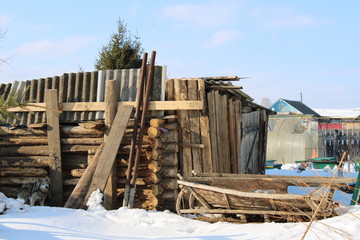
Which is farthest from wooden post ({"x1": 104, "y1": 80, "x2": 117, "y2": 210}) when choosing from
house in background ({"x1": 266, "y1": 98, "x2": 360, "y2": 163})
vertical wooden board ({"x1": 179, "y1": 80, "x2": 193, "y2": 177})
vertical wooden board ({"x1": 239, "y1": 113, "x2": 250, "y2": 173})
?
house in background ({"x1": 266, "y1": 98, "x2": 360, "y2": 163})

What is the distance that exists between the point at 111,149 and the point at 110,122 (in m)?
0.73

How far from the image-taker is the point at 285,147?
32.9 metres

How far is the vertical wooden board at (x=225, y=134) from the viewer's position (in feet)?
37.3

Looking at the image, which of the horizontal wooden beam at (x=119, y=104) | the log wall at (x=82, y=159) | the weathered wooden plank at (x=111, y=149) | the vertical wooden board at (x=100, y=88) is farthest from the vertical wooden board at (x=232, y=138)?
the vertical wooden board at (x=100, y=88)

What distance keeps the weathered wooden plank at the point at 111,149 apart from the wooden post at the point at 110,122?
0.26 m

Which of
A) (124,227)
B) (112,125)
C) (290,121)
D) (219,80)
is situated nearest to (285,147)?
(290,121)

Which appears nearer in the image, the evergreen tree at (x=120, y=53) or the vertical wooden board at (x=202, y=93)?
the vertical wooden board at (x=202, y=93)

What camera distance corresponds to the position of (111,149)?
399 inches

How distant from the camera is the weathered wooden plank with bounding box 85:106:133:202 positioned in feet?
32.5

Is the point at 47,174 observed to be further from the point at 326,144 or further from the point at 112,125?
the point at 326,144

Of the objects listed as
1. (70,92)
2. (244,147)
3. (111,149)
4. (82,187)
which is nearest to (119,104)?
(111,149)

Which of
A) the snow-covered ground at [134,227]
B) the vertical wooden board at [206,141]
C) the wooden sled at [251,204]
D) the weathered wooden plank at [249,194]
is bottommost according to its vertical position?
the snow-covered ground at [134,227]

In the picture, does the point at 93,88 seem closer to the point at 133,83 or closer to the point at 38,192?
the point at 133,83

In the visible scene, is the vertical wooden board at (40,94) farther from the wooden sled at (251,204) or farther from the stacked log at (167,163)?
the wooden sled at (251,204)
